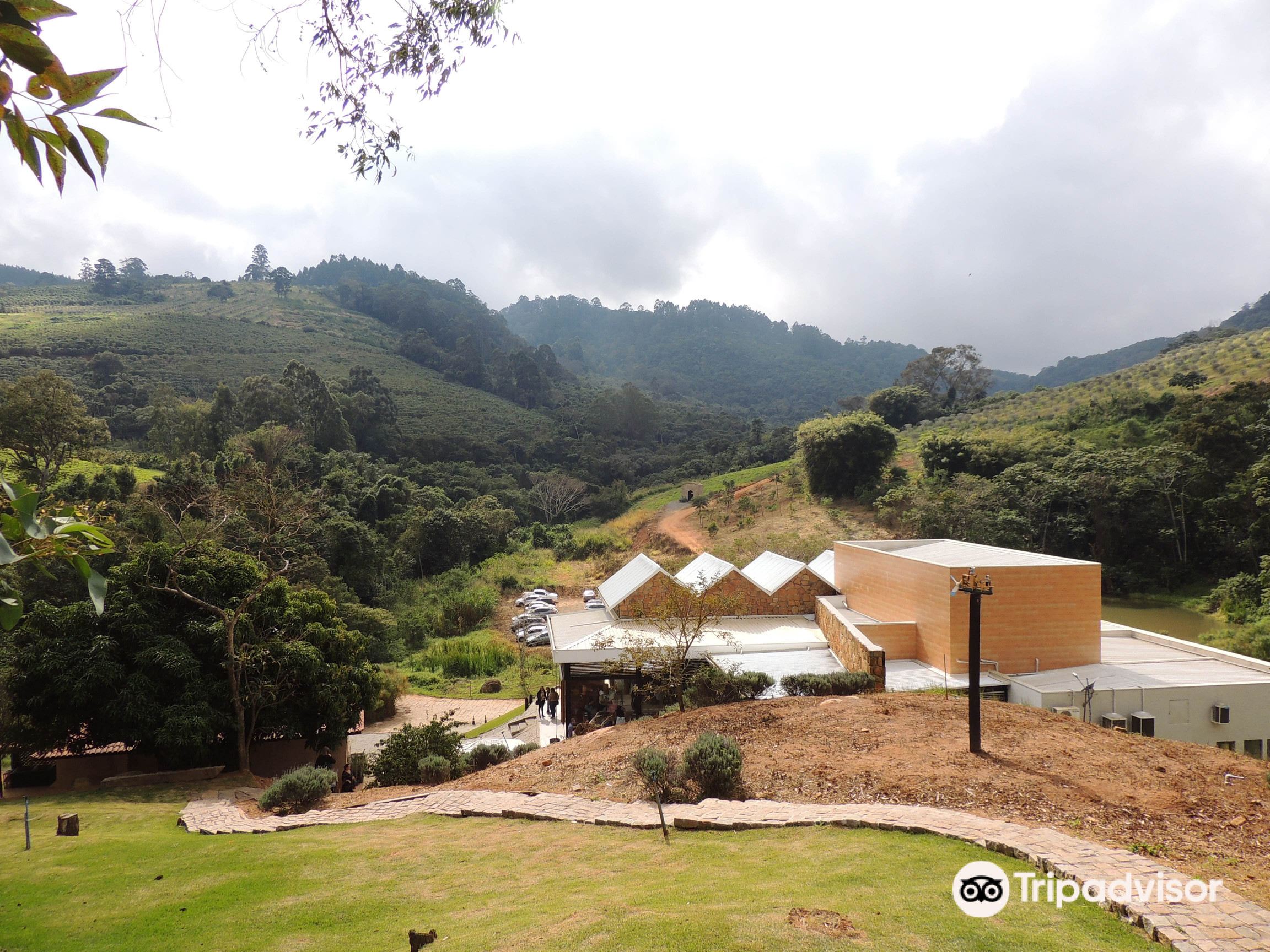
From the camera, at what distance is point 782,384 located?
10938cm

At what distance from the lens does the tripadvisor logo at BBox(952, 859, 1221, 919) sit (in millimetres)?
4367

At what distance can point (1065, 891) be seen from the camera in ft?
15.0

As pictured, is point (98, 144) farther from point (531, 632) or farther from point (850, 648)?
point (531, 632)

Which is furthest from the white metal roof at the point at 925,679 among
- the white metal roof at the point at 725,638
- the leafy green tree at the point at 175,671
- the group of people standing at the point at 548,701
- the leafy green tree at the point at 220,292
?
the leafy green tree at the point at 220,292

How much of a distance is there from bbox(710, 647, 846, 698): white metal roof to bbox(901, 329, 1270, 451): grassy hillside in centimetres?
2754

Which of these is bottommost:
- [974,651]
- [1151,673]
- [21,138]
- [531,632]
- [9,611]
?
[531,632]

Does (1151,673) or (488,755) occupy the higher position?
(1151,673)

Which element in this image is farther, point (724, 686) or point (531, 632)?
point (531, 632)

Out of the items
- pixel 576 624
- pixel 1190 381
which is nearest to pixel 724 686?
pixel 576 624

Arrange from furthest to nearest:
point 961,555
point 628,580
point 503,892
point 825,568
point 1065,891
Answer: point 628,580 → point 825,568 → point 961,555 → point 503,892 → point 1065,891

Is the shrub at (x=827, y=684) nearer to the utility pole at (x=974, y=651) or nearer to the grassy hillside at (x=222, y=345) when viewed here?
the utility pole at (x=974, y=651)

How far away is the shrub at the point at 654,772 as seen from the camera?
7645 millimetres

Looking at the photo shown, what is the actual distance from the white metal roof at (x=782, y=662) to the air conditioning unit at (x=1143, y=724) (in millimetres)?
4623

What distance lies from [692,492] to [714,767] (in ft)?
125
